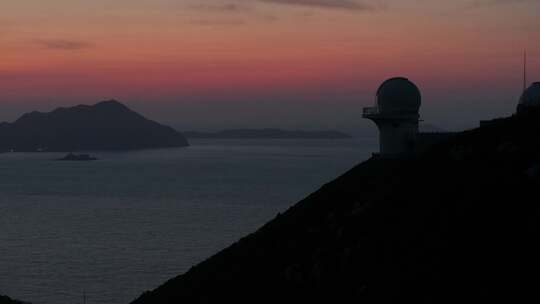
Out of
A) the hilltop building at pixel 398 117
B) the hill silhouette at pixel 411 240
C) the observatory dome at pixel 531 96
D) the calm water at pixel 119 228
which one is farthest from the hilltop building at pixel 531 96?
the calm water at pixel 119 228

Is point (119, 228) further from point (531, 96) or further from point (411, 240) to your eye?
point (411, 240)

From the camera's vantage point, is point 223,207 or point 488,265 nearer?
point 488,265

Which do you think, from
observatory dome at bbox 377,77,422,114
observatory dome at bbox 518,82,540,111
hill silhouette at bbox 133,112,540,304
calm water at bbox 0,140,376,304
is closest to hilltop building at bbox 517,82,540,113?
observatory dome at bbox 518,82,540,111

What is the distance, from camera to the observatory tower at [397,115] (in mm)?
40094

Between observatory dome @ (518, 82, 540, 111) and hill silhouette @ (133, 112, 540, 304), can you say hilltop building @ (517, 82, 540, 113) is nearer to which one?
observatory dome @ (518, 82, 540, 111)

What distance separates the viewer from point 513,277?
60.7ft

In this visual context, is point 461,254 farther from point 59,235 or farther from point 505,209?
point 59,235

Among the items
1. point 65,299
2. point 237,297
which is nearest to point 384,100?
point 237,297

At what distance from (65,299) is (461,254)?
152 feet

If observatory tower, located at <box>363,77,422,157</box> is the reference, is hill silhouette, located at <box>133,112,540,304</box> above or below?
below

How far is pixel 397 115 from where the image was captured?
1582 inches

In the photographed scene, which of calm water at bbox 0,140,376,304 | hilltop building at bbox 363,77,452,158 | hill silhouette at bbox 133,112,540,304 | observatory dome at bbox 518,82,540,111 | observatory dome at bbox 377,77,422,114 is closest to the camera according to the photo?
hill silhouette at bbox 133,112,540,304

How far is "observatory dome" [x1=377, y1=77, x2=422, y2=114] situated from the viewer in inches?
1598

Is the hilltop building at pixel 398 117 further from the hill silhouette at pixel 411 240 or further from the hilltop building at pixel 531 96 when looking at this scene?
the hilltop building at pixel 531 96
